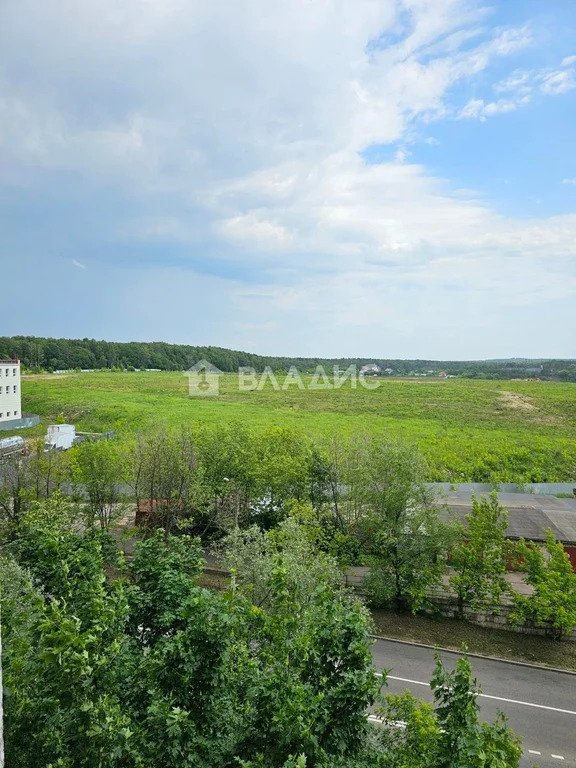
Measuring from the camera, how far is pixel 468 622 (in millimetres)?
20594

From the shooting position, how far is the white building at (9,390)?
53.4 metres

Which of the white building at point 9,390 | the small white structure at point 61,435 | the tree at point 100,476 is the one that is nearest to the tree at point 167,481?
the tree at point 100,476

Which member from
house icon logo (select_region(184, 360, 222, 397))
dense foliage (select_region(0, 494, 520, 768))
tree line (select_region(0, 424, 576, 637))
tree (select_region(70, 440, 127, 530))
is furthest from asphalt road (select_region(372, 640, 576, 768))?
house icon logo (select_region(184, 360, 222, 397))

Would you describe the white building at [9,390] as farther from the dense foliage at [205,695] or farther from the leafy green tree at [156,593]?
the dense foliage at [205,695]

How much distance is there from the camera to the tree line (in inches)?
779

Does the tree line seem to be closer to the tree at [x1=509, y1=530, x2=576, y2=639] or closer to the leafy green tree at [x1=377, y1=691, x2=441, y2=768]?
the tree at [x1=509, y1=530, x2=576, y2=639]

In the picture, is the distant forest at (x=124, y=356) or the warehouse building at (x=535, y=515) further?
the distant forest at (x=124, y=356)

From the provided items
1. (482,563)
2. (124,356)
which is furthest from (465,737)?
(124,356)

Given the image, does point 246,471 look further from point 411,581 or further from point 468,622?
point 468,622

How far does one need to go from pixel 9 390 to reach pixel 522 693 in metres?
55.1

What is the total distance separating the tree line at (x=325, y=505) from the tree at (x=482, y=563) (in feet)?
0.16

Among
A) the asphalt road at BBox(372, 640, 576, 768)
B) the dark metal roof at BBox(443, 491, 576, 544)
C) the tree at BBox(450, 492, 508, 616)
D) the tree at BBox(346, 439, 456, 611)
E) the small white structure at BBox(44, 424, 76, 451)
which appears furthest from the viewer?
the small white structure at BBox(44, 424, 76, 451)

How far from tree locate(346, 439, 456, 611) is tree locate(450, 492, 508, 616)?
86 centimetres

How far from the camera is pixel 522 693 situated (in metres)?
15.9
